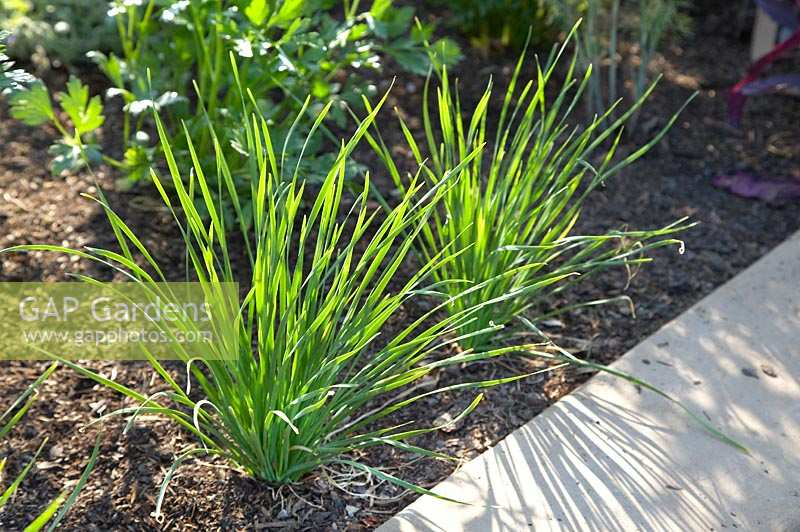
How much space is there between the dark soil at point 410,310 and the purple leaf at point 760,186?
4 cm

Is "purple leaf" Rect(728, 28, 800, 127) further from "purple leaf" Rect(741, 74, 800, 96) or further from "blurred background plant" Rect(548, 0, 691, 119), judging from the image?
"blurred background plant" Rect(548, 0, 691, 119)

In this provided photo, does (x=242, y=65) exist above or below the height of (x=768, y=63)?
above

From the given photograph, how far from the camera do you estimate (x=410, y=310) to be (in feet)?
8.65

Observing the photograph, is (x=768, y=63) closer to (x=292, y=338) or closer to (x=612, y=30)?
(x=612, y=30)

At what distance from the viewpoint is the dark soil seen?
2.00 m

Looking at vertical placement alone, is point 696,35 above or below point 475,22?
below

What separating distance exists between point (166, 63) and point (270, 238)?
5.37 feet

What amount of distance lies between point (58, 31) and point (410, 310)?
5.91 feet

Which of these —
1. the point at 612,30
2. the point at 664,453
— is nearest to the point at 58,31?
the point at 612,30

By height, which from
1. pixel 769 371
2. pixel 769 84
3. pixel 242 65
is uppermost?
pixel 242 65

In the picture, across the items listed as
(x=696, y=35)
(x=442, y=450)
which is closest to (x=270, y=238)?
(x=442, y=450)

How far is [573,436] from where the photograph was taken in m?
2.19

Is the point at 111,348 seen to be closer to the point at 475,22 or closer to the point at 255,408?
the point at 255,408

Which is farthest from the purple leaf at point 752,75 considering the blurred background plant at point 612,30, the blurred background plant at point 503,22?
the blurred background plant at point 503,22
